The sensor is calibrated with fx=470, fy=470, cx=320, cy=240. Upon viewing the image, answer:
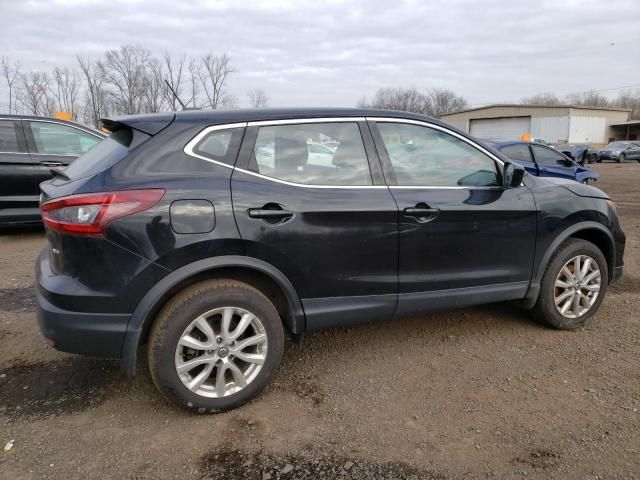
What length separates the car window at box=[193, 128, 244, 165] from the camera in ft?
8.79

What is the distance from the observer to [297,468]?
232cm

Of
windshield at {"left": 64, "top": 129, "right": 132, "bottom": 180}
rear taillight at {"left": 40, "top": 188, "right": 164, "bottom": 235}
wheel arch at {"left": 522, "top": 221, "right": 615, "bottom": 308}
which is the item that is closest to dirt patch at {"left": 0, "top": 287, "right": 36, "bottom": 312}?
windshield at {"left": 64, "top": 129, "right": 132, "bottom": 180}

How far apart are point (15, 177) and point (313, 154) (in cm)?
522

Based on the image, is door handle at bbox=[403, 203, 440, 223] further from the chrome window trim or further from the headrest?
the headrest

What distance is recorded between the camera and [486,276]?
339 centimetres

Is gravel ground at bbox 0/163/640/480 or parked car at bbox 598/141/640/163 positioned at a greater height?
parked car at bbox 598/141/640/163

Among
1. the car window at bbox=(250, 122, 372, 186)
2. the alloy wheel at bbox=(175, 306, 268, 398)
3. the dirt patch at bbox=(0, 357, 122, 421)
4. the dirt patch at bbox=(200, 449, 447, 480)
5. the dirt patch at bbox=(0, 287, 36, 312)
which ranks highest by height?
the car window at bbox=(250, 122, 372, 186)

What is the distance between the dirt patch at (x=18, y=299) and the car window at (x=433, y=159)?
3.53 m

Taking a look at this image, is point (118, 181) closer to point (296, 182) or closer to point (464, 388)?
point (296, 182)

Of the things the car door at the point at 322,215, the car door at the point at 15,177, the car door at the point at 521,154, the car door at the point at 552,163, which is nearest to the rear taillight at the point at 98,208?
the car door at the point at 322,215

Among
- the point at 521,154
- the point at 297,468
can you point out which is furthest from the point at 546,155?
the point at 297,468

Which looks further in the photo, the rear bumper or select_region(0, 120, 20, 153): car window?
select_region(0, 120, 20, 153): car window

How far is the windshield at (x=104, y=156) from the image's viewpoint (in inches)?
102

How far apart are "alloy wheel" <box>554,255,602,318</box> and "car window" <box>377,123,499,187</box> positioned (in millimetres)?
1019
